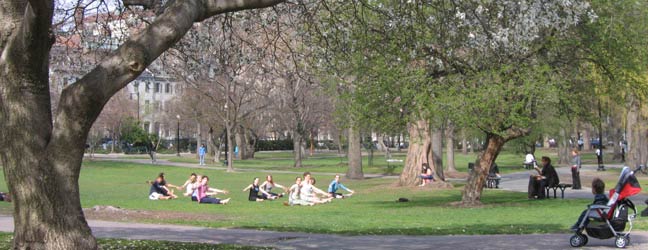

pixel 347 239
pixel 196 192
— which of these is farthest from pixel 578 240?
pixel 196 192

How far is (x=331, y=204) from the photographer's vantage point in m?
27.2

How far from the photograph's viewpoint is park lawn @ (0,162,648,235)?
16359mm

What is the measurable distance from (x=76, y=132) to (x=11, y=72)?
106 cm

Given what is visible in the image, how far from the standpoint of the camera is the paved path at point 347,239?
41.4 feet

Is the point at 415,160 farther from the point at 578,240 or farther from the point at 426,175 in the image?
the point at 578,240

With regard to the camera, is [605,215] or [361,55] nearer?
[605,215]

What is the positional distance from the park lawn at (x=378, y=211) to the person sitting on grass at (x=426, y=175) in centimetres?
73

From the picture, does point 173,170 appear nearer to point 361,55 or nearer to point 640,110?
point 640,110

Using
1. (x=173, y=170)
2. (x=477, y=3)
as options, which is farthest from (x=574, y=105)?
(x=173, y=170)

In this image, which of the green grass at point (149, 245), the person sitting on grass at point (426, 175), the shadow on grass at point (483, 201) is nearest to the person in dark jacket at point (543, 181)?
the shadow on grass at point (483, 201)

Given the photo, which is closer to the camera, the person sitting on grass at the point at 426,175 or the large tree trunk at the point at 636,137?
the person sitting on grass at the point at 426,175

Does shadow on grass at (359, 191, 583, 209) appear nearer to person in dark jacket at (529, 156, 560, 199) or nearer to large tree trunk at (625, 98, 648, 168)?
person in dark jacket at (529, 156, 560, 199)

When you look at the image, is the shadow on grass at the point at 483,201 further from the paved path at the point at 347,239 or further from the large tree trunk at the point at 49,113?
the large tree trunk at the point at 49,113

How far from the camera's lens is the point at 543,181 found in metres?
27.2
